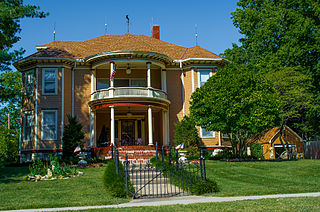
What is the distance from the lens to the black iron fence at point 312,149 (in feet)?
98.1

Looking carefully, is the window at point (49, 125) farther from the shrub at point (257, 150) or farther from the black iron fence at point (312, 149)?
the black iron fence at point (312, 149)

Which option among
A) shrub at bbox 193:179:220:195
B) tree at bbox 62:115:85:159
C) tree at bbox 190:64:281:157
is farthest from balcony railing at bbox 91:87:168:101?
shrub at bbox 193:179:220:195

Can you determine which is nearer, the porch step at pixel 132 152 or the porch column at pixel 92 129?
the porch step at pixel 132 152

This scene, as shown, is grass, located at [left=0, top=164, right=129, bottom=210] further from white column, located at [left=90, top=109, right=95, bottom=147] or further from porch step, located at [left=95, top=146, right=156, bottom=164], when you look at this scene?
white column, located at [left=90, top=109, right=95, bottom=147]

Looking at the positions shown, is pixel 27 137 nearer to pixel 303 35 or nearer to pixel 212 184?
pixel 212 184

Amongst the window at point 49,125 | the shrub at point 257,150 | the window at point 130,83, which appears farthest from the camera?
the shrub at point 257,150

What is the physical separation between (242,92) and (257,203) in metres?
12.5

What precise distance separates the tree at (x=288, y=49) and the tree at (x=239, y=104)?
→ 5.73 m

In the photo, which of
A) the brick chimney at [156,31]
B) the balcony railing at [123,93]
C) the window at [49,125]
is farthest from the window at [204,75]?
the window at [49,125]

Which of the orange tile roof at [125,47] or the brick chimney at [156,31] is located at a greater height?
the brick chimney at [156,31]

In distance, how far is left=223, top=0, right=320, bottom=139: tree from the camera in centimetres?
2591

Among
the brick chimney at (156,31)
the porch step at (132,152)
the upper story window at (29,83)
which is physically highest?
the brick chimney at (156,31)

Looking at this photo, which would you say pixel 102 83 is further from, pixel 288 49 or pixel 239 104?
pixel 288 49

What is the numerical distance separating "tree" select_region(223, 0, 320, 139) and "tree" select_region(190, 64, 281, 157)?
5731 millimetres
